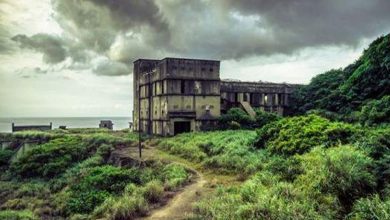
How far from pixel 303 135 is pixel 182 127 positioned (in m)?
18.7

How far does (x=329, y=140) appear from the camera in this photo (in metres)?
17.5

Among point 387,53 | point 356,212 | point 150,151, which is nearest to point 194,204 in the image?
point 356,212

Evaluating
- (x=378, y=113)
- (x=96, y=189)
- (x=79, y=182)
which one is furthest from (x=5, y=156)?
(x=378, y=113)

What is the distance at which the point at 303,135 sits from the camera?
61.4 ft

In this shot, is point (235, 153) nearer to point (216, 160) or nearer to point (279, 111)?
point (216, 160)

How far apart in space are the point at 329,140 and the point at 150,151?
14956mm

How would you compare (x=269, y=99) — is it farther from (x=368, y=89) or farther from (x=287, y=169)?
(x=287, y=169)

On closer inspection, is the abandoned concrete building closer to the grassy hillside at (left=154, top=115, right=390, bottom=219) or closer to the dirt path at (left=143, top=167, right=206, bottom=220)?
the grassy hillside at (left=154, top=115, right=390, bottom=219)

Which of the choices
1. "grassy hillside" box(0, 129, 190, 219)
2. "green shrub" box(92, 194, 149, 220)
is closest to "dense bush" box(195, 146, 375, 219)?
"green shrub" box(92, 194, 149, 220)

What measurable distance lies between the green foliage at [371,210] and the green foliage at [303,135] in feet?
21.6

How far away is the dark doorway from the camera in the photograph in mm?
35656

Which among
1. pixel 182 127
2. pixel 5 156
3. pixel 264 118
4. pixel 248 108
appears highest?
pixel 248 108

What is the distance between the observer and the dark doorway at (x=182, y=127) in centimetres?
3566

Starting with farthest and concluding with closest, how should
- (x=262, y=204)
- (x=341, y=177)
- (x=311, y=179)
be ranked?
(x=311, y=179) → (x=341, y=177) → (x=262, y=204)
